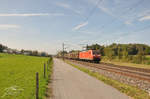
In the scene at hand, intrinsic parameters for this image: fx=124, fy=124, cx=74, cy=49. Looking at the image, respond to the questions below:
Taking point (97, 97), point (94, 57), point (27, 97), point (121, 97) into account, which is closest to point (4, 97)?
point (27, 97)

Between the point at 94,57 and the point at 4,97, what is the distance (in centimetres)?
2331

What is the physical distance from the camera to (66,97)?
218 inches

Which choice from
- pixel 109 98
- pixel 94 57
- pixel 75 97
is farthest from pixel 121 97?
pixel 94 57

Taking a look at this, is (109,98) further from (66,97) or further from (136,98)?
(66,97)

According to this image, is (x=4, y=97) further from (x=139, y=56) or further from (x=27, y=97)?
(x=139, y=56)

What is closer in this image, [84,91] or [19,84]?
[84,91]

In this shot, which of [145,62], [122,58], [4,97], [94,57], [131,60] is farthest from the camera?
[122,58]

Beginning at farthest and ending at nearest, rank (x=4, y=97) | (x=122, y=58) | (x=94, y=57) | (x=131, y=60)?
(x=122, y=58)
(x=131, y=60)
(x=94, y=57)
(x=4, y=97)

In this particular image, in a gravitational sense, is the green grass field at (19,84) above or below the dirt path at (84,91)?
above

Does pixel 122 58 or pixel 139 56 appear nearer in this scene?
pixel 139 56

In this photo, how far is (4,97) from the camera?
18.0 ft

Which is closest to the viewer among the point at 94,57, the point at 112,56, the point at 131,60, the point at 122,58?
the point at 94,57

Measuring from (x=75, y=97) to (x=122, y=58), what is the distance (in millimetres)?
30652

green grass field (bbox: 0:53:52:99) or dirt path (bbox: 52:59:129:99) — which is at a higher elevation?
green grass field (bbox: 0:53:52:99)
